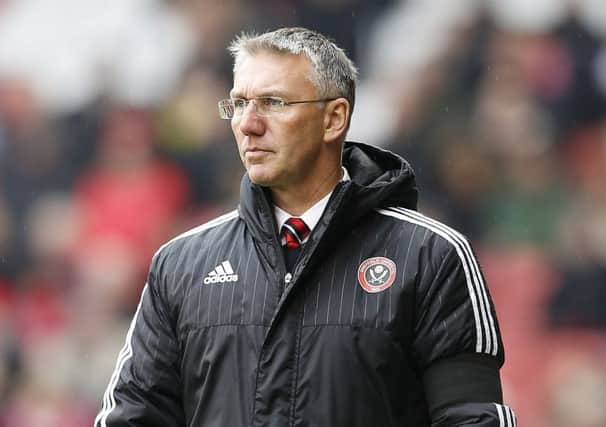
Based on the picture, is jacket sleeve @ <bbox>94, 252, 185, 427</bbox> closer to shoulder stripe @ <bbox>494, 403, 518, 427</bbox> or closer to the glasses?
the glasses

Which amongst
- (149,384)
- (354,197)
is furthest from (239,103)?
(149,384)

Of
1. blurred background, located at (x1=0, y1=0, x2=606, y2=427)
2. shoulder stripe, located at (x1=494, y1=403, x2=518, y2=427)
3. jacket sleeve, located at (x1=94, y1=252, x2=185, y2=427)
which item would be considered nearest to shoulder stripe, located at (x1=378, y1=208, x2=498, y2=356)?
shoulder stripe, located at (x1=494, y1=403, x2=518, y2=427)

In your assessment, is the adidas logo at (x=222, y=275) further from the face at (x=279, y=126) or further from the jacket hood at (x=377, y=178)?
the jacket hood at (x=377, y=178)

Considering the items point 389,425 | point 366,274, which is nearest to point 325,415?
point 389,425

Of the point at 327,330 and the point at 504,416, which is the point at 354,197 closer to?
the point at 327,330

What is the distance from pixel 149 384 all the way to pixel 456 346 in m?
0.72

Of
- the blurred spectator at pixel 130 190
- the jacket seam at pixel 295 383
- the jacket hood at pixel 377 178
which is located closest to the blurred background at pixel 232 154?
the blurred spectator at pixel 130 190

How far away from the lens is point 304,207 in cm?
301

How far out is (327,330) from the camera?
2.73m

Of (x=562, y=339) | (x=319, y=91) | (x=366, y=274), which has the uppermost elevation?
(x=319, y=91)

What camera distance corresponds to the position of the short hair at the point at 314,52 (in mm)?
2998

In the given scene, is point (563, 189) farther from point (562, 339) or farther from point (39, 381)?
point (39, 381)

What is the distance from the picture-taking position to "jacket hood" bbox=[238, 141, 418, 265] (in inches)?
112

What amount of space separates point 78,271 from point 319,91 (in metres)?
3.79
